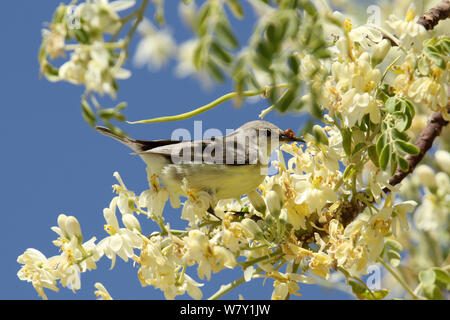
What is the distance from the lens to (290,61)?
4.09ft

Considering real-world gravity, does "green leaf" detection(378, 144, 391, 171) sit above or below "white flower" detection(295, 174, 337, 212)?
above

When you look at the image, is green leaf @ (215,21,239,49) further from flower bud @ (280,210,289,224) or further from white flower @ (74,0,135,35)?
flower bud @ (280,210,289,224)

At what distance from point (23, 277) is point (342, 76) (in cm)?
127

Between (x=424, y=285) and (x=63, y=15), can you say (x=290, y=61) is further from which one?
(x=424, y=285)

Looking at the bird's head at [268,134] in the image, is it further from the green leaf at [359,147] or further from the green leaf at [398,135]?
the green leaf at [398,135]

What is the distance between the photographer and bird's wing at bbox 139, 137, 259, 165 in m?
2.45

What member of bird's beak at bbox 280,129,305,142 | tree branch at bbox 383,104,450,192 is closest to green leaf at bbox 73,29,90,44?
tree branch at bbox 383,104,450,192

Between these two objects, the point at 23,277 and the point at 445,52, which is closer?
the point at 445,52

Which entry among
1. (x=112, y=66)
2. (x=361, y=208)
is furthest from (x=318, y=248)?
(x=112, y=66)

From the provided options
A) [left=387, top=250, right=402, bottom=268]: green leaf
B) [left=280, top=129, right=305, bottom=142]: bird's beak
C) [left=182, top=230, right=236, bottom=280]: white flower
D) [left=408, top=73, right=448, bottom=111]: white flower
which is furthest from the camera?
[left=280, top=129, right=305, bottom=142]: bird's beak

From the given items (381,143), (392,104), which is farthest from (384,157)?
(392,104)

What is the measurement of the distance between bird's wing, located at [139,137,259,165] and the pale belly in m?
0.03

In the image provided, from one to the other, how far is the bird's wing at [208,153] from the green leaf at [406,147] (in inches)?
35.3

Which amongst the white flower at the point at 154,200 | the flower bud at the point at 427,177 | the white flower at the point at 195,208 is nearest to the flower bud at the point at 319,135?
the flower bud at the point at 427,177
